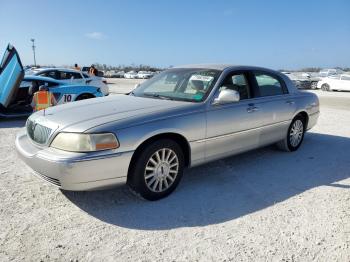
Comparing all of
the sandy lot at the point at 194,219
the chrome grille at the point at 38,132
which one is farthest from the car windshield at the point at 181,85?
the chrome grille at the point at 38,132

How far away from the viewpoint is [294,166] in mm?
5316

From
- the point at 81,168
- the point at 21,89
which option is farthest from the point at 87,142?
the point at 21,89

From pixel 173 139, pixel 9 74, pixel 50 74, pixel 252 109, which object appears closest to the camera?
pixel 173 139

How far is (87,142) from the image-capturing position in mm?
3361

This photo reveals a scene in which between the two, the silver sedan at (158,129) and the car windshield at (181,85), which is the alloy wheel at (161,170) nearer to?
the silver sedan at (158,129)

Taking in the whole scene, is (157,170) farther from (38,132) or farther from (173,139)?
(38,132)

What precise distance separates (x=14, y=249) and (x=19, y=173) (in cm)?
200

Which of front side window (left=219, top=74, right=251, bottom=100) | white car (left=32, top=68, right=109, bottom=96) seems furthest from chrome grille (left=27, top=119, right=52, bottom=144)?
white car (left=32, top=68, right=109, bottom=96)

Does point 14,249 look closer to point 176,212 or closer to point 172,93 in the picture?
point 176,212

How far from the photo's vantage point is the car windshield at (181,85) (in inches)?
177

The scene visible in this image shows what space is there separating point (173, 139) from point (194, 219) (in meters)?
0.99

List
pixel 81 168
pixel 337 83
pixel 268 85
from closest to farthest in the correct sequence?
pixel 81 168
pixel 268 85
pixel 337 83

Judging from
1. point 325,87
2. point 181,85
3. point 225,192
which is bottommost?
point 325,87

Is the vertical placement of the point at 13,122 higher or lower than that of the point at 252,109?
lower
